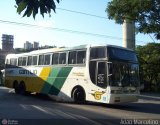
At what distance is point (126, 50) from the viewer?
1916 centimetres

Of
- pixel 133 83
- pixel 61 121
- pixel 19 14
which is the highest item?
pixel 19 14

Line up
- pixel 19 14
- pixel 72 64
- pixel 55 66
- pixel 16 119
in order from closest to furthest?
pixel 19 14 < pixel 16 119 < pixel 72 64 < pixel 55 66

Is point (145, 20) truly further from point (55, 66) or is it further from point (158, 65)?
point (55, 66)

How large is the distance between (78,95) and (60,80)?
6.21 feet

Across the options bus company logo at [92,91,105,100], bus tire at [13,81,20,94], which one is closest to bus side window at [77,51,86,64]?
bus company logo at [92,91,105,100]

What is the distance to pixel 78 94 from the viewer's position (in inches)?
786

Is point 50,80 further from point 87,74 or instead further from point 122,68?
point 122,68

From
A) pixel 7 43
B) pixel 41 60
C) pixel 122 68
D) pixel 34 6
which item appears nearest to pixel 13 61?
pixel 41 60

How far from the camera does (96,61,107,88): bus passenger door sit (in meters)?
18.1

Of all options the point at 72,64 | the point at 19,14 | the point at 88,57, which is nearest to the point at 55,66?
the point at 72,64

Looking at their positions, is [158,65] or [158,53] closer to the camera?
[158,53]

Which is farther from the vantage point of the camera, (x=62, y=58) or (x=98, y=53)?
(x=62, y=58)

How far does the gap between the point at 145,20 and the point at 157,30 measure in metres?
1.55

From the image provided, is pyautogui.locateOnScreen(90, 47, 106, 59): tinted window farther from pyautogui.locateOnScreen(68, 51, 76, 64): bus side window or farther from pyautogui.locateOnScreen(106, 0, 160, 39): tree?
pyautogui.locateOnScreen(106, 0, 160, 39): tree
